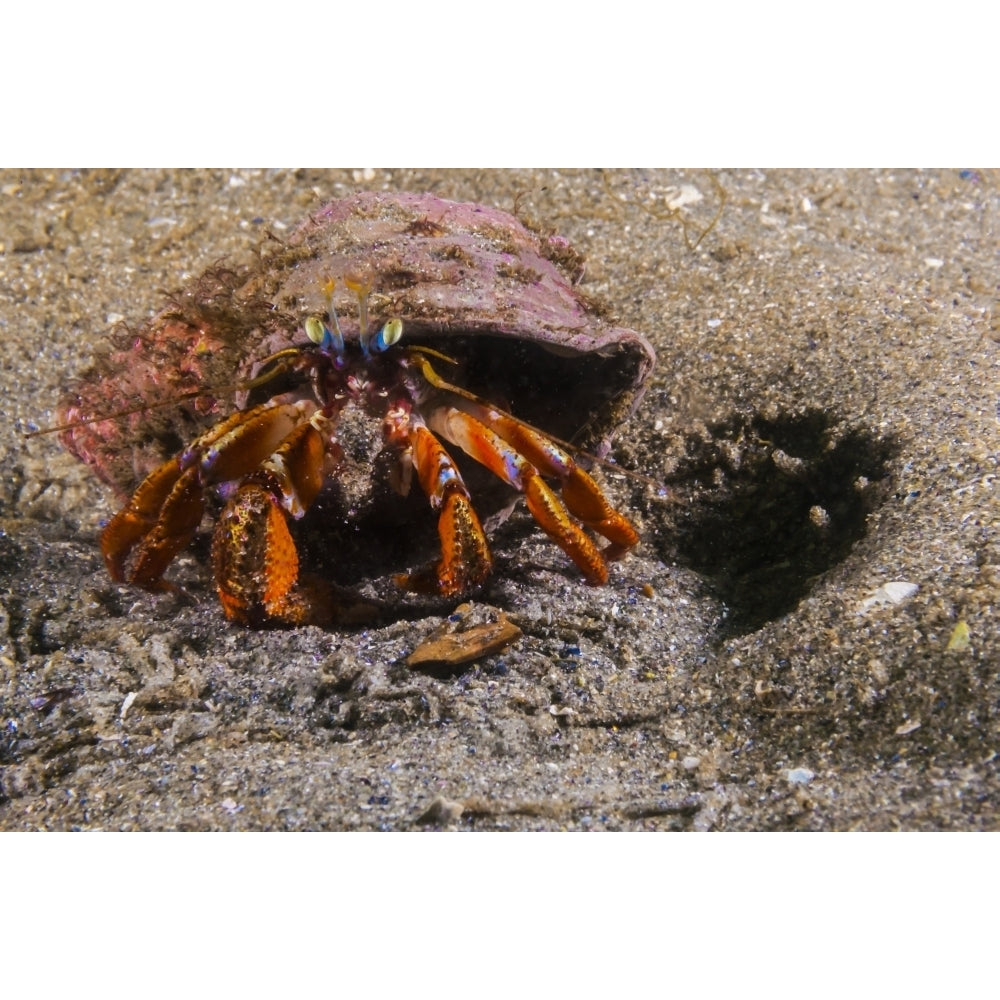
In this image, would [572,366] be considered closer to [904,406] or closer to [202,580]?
[904,406]

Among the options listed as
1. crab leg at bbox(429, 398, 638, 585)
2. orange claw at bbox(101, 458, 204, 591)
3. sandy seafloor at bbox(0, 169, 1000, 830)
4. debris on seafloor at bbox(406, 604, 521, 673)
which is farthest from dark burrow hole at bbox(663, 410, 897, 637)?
orange claw at bbox(101, 458, 204, 591)

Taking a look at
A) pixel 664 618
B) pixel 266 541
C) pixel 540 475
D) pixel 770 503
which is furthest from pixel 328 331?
pixel 770 503

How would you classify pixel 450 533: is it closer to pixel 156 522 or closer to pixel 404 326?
pixel 404 326

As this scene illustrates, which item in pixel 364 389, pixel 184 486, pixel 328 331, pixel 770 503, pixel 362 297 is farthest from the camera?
pixel 770 503

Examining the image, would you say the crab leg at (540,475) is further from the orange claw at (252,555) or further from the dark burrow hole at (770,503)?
the orange claw at (252,555)

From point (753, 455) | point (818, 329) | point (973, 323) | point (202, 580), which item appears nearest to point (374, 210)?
point (202, 580)
